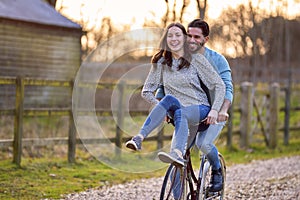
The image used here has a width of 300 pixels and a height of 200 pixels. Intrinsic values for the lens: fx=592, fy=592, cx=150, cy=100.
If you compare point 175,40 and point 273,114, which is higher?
point 175,40

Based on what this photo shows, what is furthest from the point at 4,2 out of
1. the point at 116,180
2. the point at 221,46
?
the point at 116,180

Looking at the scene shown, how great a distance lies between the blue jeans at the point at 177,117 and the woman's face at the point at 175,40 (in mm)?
468

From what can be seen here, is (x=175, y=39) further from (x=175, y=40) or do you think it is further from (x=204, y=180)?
(x=204, y=180)

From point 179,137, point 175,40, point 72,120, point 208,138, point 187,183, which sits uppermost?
point 175,40

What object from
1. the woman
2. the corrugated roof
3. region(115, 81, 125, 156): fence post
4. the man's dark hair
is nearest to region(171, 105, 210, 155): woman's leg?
the woman

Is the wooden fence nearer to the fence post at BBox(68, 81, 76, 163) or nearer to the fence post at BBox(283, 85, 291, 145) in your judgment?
the fence post at BBox(68, 81, 76, 163)

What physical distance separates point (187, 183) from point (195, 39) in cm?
130

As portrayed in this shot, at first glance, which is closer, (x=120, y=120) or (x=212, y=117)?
(x=212, y=117)

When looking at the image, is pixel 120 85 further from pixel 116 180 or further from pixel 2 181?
pixel 2 181

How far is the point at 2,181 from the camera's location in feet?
26.0

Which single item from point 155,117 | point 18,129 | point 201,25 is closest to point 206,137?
point 155,117

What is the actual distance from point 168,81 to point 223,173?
1208mm

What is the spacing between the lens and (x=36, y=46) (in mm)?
21547

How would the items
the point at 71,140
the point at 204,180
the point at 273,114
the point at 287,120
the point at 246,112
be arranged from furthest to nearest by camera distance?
the point at 287,120 < the point at 273,114 < the point at 246,112 < the point at 71,140 < the point at 204,180
